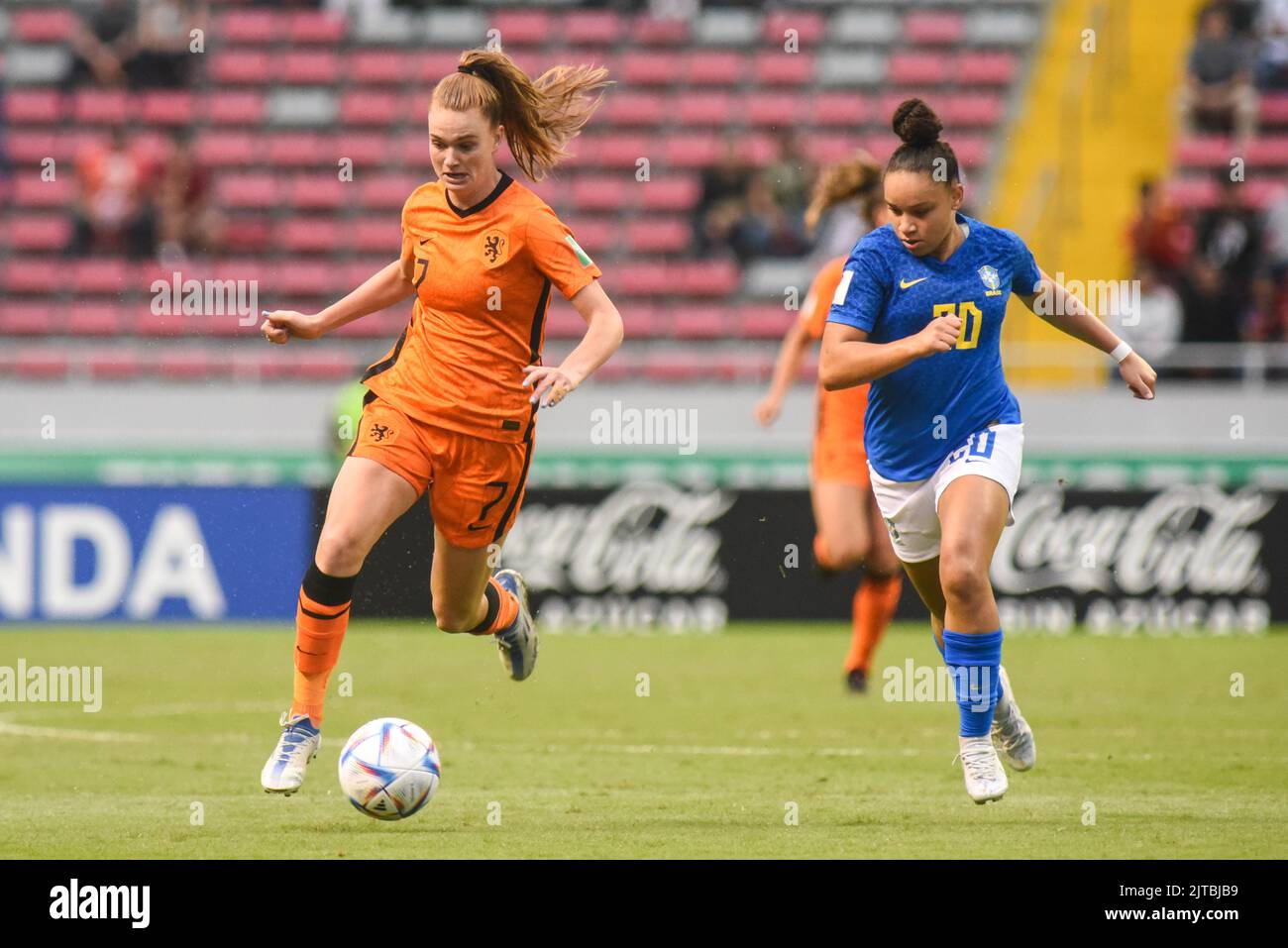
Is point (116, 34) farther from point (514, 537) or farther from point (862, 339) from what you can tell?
point (862, 339)

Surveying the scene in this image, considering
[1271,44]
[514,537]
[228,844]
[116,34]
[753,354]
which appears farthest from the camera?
[116,34]

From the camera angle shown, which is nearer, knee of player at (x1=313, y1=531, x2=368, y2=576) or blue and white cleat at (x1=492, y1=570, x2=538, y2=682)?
knee of player at (x1=313, y1=531, x2=368, y2=576)

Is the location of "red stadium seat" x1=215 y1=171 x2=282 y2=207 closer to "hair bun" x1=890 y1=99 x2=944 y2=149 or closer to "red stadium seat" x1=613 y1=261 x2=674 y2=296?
"red stadium seat" x1=613 y1=261 x2=674 y2=296

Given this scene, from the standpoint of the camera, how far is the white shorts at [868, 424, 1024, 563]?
23.8 ft

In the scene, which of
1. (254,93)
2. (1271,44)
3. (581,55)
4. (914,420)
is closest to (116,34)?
(254,93)

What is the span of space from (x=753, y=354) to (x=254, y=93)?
23.5ft

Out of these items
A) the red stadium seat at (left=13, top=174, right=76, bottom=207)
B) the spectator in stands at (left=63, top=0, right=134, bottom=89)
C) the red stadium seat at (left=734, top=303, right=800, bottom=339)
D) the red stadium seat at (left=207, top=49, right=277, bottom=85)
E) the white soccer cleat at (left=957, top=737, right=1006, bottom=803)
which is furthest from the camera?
the red stadium seat at (left=207, top=49, right=277, bottom=85)

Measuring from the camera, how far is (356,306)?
785 cm

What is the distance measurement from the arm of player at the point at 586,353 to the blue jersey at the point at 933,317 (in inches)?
30.8

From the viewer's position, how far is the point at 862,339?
722cm

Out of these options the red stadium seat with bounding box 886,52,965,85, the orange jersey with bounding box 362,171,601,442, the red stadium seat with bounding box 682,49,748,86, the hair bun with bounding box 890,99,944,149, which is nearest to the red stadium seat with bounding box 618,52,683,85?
the red stadium seat with bounding box 682,49,748,86

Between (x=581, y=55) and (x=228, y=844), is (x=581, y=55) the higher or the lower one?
the higher one

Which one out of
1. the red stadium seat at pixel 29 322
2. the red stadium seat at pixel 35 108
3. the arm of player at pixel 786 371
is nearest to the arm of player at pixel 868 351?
the arm of player at pixel 786 371
